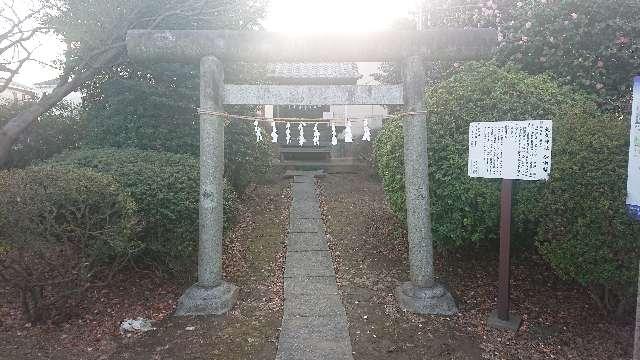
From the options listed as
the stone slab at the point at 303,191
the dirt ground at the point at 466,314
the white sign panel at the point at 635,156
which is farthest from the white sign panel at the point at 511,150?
the stone slab at the point at 303,191

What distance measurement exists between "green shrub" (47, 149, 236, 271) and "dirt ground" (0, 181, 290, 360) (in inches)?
22.4

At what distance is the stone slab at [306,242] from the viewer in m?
7.28

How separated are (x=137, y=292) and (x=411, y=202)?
366 cm

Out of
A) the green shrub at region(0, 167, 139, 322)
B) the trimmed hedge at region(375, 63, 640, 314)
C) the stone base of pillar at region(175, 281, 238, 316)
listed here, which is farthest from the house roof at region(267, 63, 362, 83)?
the green shrub at region(0, 167, 139, 322)

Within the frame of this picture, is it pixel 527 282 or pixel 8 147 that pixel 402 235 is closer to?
pixel 527 282

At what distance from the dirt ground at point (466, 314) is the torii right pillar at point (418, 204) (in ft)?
0.65

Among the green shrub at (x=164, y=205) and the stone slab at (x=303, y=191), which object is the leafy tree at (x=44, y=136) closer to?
the green shrub at (x=164, y=205)

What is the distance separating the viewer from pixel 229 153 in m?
9.84

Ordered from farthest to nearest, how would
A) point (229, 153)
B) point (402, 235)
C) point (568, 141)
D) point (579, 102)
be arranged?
point (229, 153), point (402, 235), point (579, 102), point (568, 141)

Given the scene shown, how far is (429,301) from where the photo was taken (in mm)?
5203

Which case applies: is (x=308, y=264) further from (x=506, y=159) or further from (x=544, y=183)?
(x=544, y=183)

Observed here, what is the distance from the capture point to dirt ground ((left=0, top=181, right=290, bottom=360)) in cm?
428

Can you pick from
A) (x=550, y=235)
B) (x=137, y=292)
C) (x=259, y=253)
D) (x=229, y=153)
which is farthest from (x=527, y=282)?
(x=229, y=153)

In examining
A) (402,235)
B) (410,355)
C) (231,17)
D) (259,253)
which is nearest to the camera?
(410,355)
